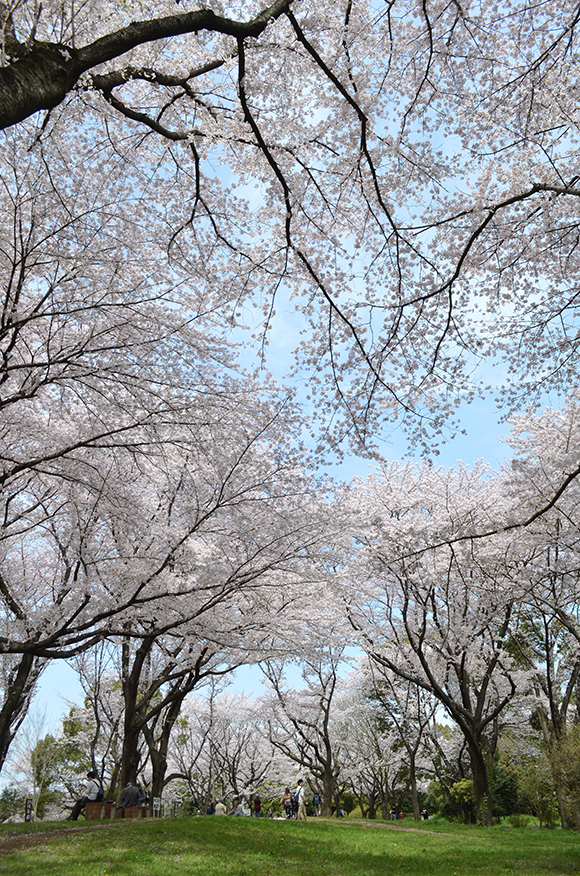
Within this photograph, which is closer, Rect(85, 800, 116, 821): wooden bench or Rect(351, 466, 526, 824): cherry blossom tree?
Rect(85, 800, 116, 821): wooden bench

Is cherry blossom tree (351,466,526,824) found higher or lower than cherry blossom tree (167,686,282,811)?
higher

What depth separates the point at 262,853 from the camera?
7941mm

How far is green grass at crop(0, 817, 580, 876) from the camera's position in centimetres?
645

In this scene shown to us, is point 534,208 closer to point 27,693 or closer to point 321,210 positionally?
point 321,210

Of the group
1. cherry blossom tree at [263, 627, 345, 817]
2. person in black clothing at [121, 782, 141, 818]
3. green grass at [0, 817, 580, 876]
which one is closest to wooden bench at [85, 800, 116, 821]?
person in black clothing at [121, 782, 141, 818]

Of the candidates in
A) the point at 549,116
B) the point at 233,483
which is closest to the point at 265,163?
the point at 549,116

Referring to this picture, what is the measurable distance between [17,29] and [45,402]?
185 inches

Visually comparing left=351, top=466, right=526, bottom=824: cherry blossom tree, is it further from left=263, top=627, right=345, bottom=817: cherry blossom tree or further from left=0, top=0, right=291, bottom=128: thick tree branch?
left=0, top=0, right=291, bottom=128: thick tree branch

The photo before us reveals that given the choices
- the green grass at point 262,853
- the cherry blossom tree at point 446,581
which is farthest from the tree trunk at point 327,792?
the green grass at point 262,853

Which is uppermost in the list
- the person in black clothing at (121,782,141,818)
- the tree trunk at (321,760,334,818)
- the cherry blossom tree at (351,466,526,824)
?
the cherry blossom tree at (351,466,526,824)

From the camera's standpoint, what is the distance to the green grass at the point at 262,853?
6449 mm

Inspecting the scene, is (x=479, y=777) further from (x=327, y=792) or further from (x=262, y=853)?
(x=262, y=853)

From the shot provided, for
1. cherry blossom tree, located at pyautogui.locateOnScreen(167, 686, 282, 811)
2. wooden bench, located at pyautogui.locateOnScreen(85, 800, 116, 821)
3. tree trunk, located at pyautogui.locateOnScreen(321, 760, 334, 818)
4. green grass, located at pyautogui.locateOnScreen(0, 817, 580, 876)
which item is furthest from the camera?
cherry blossom tree, located at pyautogui.locateOnScreen(167, 686, 282, 811)

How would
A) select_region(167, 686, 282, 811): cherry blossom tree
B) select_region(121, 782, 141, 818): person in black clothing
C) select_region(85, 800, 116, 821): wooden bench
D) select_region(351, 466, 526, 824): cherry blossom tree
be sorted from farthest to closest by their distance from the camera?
select_region(167, 686, 282, 811): cherry blossom tree < select_region(351, 466, 526, 824): cherry blossom tree < select_region(85, 800, 116, 821): wooden bench < select_region(121, 782, 141, 818): person in black clothing
